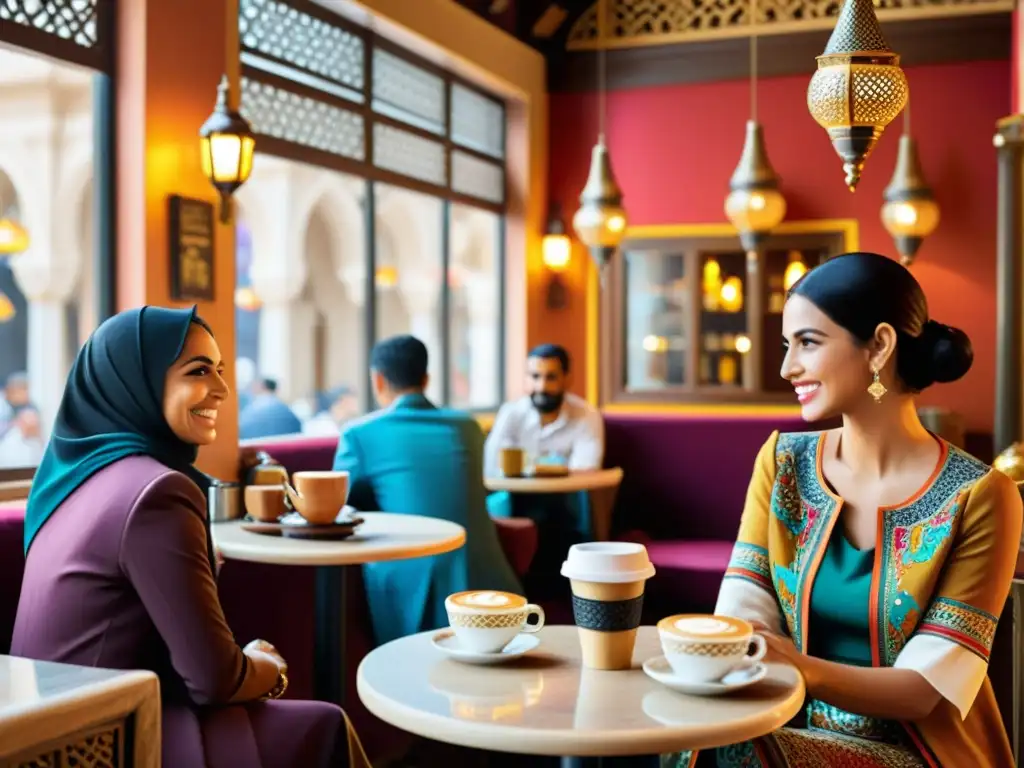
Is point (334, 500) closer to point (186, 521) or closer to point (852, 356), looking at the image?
point (186, 521)

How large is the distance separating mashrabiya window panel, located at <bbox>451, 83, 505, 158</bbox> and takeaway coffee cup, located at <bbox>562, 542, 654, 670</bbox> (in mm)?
5993

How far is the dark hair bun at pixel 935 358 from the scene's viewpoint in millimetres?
2043

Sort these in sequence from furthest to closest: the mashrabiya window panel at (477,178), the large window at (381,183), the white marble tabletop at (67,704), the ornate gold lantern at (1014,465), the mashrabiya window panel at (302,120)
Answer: the mashrabiya window panel at (477,178) < the large window at (381,183) < the mashrabiya window panel at (302,120) < the ornate gold lantern at (1014,465) < the white marble tabletop at (67,704)

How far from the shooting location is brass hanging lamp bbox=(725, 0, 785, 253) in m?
6.67

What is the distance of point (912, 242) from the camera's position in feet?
24.4

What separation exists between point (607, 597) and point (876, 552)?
21.6 inches

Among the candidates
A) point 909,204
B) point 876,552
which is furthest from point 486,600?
point 909,204

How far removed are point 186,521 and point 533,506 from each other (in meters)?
3.89

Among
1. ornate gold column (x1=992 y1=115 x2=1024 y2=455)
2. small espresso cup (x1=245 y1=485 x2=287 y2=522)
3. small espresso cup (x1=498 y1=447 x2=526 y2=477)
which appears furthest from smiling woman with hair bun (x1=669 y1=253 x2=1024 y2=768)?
ornate gold column (x1=992 y1=115 x2=1024 y2=455)

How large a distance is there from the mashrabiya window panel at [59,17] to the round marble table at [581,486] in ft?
7.48

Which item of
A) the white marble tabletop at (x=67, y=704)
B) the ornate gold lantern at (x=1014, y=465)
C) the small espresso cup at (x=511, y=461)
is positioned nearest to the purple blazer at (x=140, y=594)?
the white marble tabletop at (x=67, y=704)

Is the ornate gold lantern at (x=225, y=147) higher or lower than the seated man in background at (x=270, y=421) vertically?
higher

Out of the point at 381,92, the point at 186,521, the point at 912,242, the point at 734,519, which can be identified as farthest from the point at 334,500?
the point at 912,242

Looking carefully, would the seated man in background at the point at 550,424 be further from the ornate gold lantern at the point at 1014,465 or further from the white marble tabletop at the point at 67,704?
the white marble tabletop at the point at 67,704
